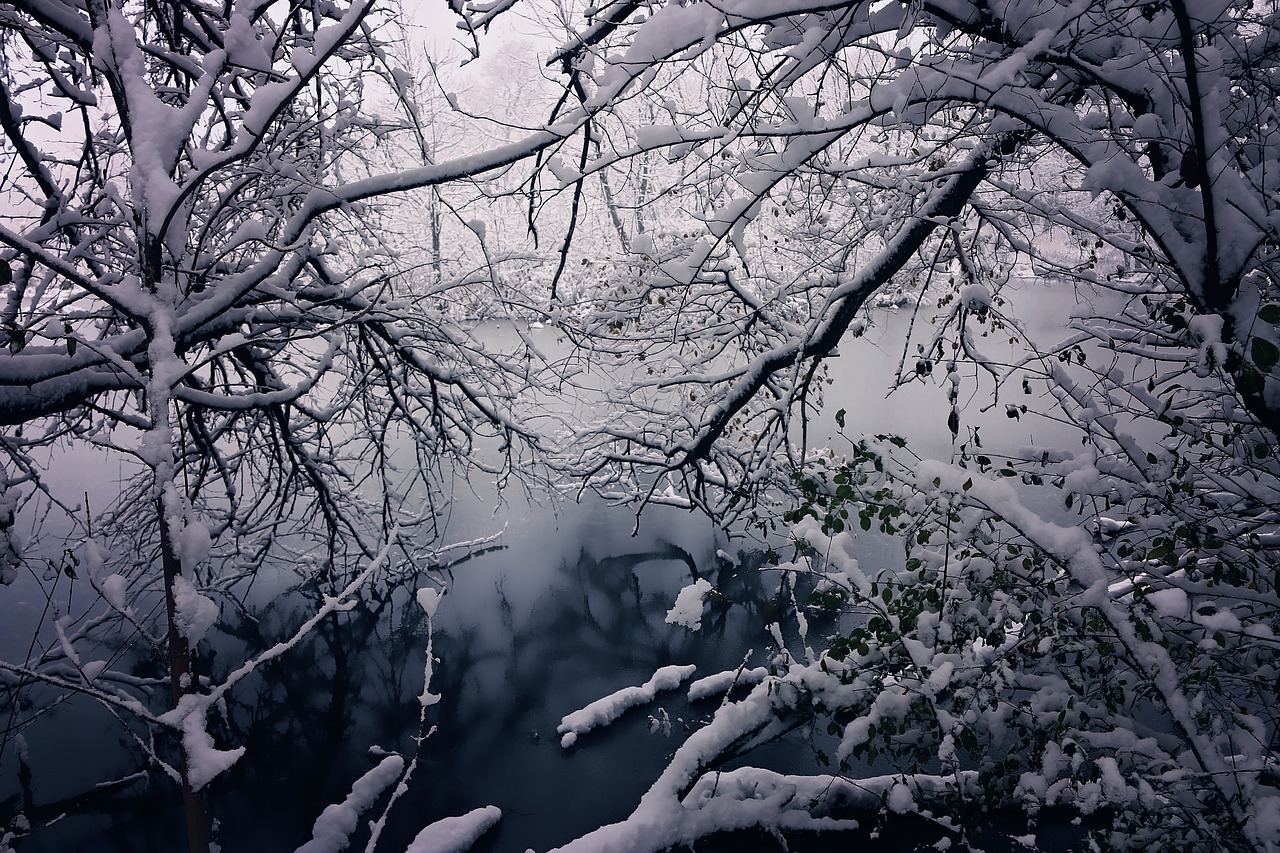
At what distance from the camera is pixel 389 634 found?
1031 centimetres

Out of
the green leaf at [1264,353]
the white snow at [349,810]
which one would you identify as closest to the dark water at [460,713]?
the white snow at [349,810]

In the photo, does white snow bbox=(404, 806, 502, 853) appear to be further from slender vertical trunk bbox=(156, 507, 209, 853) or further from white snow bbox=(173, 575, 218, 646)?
white snow bbox=(173, 575, 218, 646)

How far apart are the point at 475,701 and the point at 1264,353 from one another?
8775mm

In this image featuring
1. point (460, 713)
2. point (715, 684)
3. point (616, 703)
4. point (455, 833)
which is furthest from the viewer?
point (460, 713)

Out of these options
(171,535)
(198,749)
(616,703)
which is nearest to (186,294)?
(171,535)

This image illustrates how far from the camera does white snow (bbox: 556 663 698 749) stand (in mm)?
8164

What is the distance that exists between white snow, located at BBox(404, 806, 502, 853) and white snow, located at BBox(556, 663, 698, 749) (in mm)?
1369

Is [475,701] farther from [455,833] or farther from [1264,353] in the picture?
[1264,353]

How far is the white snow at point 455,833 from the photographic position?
251 inches

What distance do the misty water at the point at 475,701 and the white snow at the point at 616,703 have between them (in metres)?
0.13

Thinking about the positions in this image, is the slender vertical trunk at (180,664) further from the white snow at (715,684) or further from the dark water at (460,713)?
the white snow at (715,684)

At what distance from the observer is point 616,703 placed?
8.48m

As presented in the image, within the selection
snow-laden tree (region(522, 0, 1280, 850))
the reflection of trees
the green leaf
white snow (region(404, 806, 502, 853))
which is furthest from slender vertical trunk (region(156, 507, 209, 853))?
the reflection of trees

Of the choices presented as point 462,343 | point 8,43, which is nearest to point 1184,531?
point 462,343
